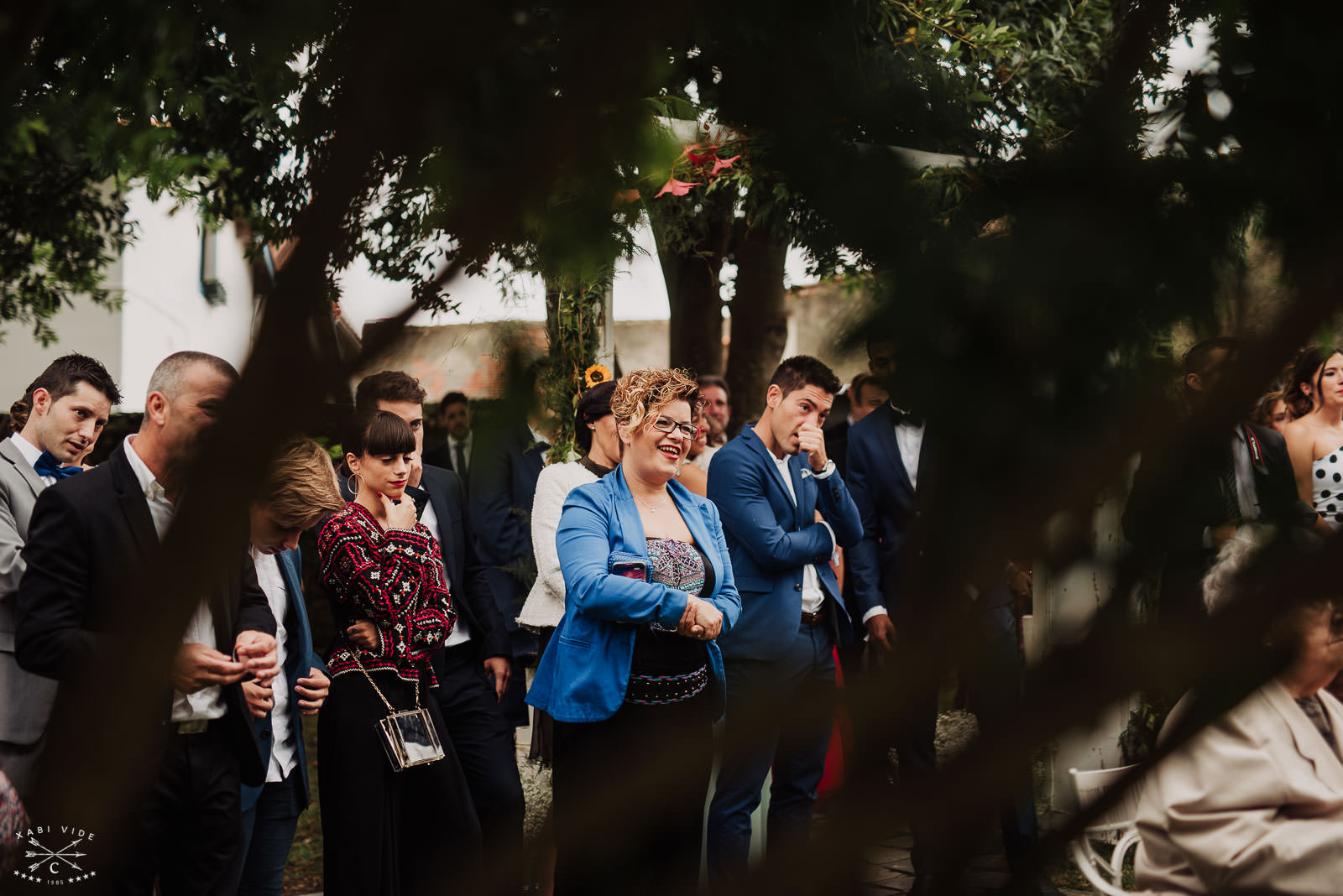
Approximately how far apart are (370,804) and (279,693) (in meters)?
0.45

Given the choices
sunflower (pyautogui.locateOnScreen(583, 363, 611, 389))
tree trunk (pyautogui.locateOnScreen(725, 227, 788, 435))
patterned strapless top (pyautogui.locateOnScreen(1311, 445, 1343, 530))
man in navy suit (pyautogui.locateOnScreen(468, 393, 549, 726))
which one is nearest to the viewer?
patterned strapless top (pyautogui.locateOnScreen(1311, 445, 1343, 530))

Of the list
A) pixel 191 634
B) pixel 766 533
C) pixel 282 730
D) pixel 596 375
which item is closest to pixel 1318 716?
pixel 766 533

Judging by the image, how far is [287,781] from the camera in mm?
3699

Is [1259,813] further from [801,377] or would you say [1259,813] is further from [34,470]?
[34,470]

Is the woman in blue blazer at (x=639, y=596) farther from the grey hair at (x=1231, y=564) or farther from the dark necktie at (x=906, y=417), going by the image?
the grey hair at (x=1231, y=564)

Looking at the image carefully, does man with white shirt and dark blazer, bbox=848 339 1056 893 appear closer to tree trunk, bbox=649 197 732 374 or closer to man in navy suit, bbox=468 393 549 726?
man in navy suit, bbox=468 393 549 726

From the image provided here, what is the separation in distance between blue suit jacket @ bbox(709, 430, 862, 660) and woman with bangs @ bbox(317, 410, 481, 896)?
1.21 m

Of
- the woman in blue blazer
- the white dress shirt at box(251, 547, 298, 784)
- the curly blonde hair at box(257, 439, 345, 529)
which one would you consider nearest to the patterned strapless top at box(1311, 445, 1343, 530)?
the woman in blue blazer

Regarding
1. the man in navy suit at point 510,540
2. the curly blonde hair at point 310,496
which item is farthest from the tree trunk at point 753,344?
the curly blonde hair at point 310,496

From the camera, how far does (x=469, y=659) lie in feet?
14.4

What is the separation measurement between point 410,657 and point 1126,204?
125 inches

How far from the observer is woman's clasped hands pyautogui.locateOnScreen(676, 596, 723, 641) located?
378cm

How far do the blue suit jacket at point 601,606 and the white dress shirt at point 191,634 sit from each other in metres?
1.09

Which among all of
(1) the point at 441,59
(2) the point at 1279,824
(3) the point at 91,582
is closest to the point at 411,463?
(3) the point at 91,582
